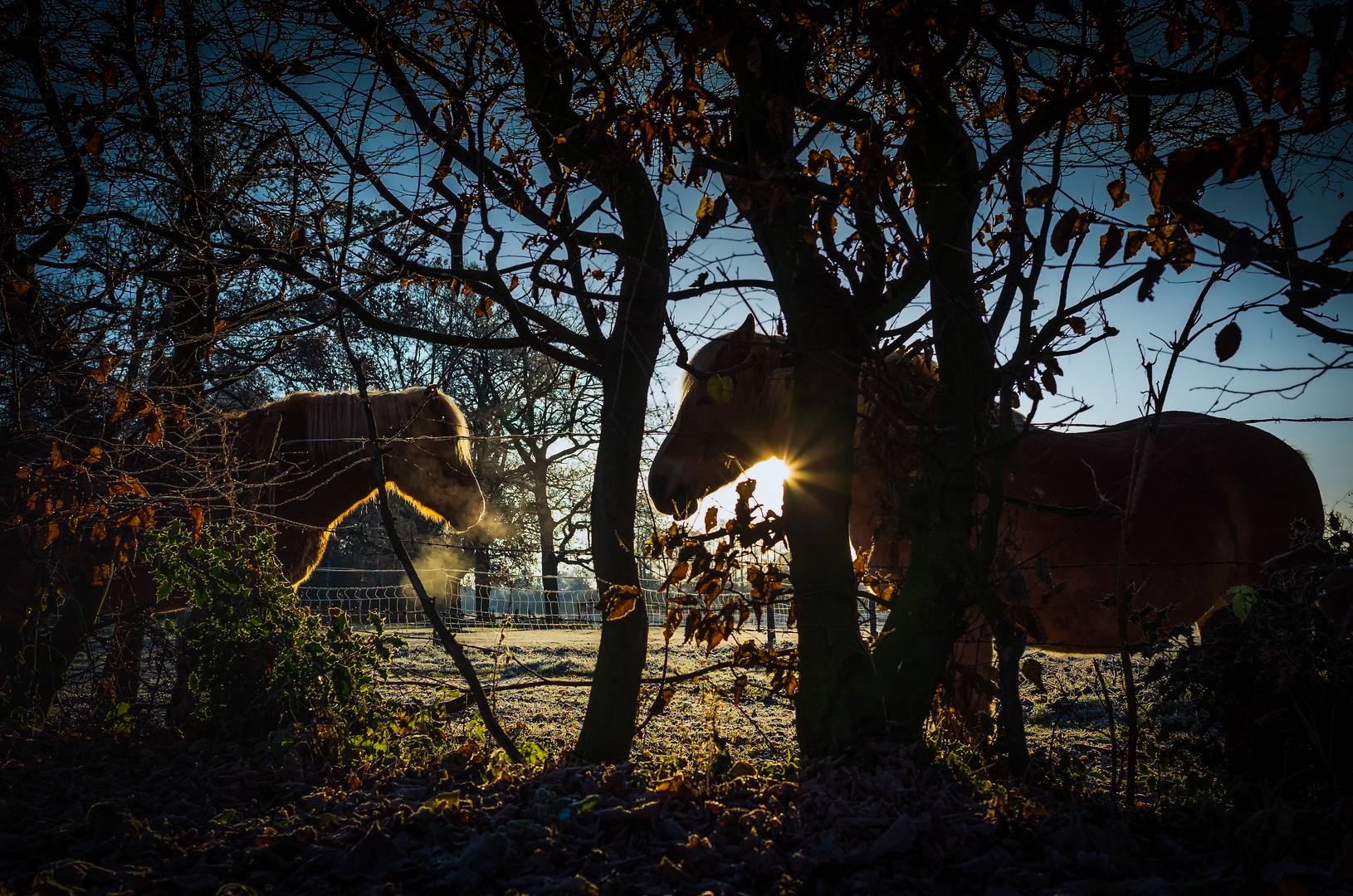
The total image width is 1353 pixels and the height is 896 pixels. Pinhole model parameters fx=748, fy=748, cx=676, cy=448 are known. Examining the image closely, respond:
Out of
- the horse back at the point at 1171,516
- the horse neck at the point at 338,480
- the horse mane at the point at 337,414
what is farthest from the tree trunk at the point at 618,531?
the horse neck at the point at 338,480

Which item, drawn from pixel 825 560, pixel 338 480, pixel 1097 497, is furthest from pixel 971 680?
pixel 338 480

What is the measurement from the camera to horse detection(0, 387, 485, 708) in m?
5.07

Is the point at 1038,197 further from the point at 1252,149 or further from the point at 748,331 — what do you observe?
the point at 748,331

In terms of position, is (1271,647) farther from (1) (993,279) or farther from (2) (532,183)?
(2) (532,183)

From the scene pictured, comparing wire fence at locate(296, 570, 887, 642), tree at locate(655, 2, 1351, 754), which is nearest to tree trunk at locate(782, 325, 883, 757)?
tree at locate(655, 2, 1351, 754)

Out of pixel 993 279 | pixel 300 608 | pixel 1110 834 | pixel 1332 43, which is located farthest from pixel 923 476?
pixel 300 608

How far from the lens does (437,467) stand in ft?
23.0

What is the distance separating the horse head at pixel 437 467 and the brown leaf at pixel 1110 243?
5398 millimetres

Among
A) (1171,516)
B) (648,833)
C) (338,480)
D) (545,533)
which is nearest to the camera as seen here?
(648,833)

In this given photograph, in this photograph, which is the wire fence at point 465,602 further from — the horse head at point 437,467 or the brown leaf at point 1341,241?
the brown leaf at point 1341,241

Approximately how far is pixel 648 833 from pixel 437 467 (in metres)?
5.38

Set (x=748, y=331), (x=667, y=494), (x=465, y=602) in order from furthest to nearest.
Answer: (x=465, y=602) < (x=667, y=494) < (x=748, y=331)

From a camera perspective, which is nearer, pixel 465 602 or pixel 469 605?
pixel 465 602

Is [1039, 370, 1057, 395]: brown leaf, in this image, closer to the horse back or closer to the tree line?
the tree line
